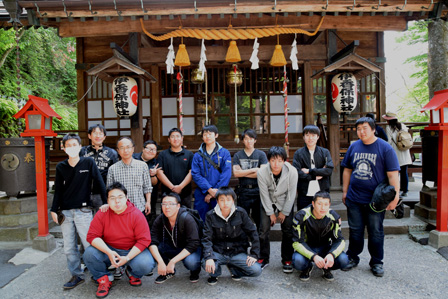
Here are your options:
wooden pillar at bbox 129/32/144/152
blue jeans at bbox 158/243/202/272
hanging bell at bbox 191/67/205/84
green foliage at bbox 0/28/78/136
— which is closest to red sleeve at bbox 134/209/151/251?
blue jeans at bbox 158/243/202/272

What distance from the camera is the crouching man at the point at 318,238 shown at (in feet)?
12.5

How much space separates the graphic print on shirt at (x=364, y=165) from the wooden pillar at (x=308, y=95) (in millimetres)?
4119

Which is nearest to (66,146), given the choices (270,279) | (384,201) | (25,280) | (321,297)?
(25,280)

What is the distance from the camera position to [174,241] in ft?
13.0

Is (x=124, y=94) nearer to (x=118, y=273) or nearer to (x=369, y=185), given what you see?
(x=118, y=273)

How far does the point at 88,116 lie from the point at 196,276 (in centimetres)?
722

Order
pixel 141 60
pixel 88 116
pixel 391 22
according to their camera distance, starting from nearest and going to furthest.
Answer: pixel 391 22 → pixel 141 60 → pixel 88 116

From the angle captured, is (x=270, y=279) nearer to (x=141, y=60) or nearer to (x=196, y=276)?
(x=196, y=276)

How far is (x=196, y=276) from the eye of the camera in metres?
3.95

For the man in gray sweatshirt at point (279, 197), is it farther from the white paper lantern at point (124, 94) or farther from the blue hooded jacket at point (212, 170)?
the white paper lantern at point (124, 94)

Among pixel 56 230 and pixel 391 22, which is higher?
pixel 391 22

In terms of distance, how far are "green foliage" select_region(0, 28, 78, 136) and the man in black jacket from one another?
8.93 m

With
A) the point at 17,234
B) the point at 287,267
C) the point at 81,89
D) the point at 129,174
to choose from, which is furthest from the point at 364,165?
the point at 81,89

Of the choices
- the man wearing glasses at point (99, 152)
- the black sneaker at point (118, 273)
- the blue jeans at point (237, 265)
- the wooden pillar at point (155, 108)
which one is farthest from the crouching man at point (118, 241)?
the wooden pillar at point (155, 108)
